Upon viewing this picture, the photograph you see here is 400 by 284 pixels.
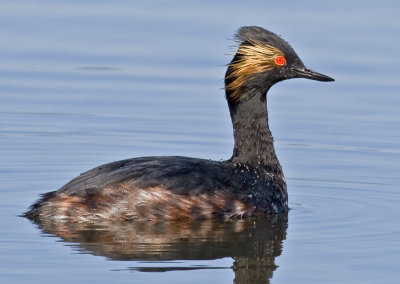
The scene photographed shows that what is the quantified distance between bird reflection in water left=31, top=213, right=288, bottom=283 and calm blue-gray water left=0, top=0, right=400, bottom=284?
0.06ft

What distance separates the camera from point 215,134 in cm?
1575

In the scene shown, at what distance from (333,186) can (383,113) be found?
2.83m

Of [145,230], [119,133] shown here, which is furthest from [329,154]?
[145,230]

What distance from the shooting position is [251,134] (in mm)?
13516

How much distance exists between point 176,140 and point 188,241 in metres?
3.91

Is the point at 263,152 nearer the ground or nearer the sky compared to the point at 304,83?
nearer the ground

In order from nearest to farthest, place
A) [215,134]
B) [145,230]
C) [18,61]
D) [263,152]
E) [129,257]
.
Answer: [129,257] < [145,230] < [263,152] < [215,134] < [18,61]

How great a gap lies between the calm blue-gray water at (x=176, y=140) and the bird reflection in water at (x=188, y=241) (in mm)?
19

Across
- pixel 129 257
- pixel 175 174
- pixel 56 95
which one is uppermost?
pixel 56 95

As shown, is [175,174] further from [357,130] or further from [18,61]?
[18,61]

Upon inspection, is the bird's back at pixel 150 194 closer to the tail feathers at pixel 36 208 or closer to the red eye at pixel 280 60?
the tail feathers at pixel 36 208

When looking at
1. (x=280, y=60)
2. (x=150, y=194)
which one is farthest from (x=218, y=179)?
(x=280, y=60)

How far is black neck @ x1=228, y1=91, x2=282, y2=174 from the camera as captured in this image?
13469 millimetres

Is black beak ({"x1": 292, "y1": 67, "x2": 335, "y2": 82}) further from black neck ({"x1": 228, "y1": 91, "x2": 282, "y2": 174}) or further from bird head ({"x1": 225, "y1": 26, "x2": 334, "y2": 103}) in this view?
black neck ({"x1": 228, "y1": 91, "x2": 282, "y2": 174})
